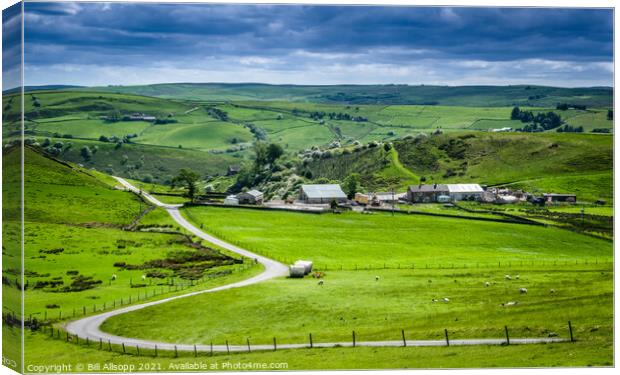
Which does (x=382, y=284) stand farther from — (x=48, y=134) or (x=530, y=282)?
(x=48, y=134)

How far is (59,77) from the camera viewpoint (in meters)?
44.8

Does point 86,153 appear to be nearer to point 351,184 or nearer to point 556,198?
point 351,184

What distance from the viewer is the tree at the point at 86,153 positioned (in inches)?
3982

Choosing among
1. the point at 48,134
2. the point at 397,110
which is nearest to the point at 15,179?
the point at 48,134

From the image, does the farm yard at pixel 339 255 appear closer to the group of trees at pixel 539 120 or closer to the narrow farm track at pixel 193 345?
the narrow farm track at pixel 193 345

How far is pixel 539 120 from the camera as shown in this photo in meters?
110

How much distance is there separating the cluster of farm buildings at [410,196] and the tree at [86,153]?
29591mm

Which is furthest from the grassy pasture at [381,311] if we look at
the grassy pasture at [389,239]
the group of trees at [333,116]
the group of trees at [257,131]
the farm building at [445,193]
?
the group of trees at [333,116]

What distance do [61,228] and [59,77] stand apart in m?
17.2

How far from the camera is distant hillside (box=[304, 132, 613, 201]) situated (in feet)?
247

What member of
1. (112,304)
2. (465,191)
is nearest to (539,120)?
(465,191)

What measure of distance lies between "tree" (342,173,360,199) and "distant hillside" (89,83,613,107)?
942 centimetres

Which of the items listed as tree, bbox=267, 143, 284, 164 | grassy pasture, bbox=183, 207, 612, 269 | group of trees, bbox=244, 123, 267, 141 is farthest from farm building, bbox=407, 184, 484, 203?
group of trees, bbox=244, 123, 267, 141

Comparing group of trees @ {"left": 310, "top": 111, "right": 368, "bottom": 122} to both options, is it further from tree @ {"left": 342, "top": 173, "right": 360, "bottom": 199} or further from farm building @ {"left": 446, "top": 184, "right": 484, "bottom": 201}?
farm building @ {"left": 446, "top": 184, "right": 484, "bottom": 201}
